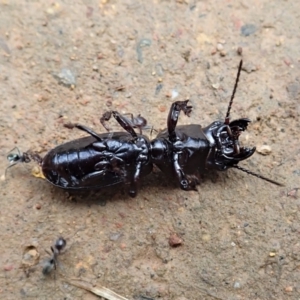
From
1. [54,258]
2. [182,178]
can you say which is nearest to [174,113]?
[182,178]

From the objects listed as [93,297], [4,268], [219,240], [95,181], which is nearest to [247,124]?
[219,240]

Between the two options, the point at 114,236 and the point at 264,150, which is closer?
the point at 114,236

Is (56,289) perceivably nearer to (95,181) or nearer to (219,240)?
(95,181)

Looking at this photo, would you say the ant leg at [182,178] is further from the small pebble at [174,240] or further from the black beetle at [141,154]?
the small pebble at [174,240]

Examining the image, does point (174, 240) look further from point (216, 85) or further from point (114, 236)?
point (216, 85)

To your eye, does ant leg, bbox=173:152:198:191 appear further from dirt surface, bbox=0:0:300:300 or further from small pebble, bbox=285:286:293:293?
small pebble, bbox=285:286:293:293

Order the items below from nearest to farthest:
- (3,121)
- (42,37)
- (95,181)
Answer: (95,181) → (3,121) → (42,37)

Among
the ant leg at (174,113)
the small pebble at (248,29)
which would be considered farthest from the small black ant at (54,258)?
the small pebble at (248,29)

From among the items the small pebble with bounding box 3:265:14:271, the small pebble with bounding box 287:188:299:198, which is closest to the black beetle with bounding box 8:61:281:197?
the small pebble with bounding box 287:188:299:198
